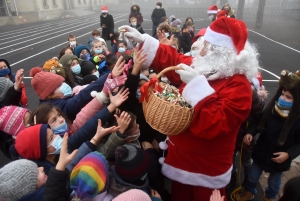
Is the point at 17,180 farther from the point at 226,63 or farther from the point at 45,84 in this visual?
the point at 226,63

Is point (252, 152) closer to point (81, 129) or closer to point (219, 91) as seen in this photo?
point (219, 91)

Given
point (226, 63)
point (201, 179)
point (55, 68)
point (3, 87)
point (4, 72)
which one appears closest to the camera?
point (226, 63)

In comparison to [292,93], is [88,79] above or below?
below

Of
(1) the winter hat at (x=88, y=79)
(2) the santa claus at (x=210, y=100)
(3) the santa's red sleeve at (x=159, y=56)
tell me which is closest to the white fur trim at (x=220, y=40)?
(2) the santa claus at (x=210, y=100)

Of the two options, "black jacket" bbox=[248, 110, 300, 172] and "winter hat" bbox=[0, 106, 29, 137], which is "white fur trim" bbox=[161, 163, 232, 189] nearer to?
"black jacket" bbox=[248, 110, 300, 172]

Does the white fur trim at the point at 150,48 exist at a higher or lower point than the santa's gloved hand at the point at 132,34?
lower

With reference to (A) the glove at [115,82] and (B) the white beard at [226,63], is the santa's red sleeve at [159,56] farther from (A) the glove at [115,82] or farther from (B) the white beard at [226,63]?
(B) the white beard at [226,63]

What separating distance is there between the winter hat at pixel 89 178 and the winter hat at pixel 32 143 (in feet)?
1.27

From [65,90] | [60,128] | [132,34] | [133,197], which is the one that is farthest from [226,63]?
[65,90]

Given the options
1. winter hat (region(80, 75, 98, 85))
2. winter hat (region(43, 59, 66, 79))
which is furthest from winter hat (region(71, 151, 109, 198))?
winter hat (region(80, 75, 98, 85))

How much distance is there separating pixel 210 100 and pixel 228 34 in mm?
539

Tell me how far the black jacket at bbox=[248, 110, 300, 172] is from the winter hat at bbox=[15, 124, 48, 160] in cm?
203

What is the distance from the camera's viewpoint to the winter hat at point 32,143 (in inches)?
65.7

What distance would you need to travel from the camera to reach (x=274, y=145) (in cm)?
231
